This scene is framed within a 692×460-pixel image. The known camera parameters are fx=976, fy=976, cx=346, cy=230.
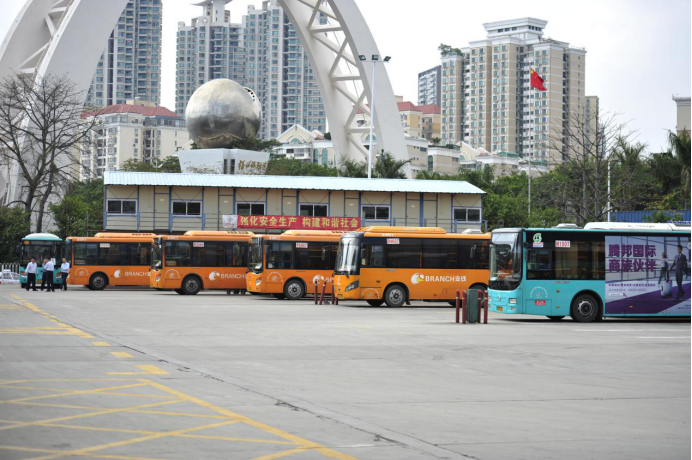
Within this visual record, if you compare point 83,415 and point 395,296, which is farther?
point 395,296

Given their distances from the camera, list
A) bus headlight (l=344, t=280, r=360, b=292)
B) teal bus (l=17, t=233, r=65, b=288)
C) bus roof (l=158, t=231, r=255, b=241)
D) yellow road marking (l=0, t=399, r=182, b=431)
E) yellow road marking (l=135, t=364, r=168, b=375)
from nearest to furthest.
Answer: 1. yellow road marking (l=0, t=399, r=182, b=431)
2. yellow road marking (l=135, t=364, r=168, b=375)
3. bus headlight (l=344, t=280, r=360, b=292)
4. bus roof (l=158, t=231, r=255, b=241)
5. teal bus (l=17, t=233, r=65, b=288)

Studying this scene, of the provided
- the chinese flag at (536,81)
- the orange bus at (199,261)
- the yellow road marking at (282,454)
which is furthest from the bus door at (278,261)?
the chinese flag at (536,81)

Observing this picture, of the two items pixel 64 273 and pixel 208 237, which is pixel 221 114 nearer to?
pixel 64 273

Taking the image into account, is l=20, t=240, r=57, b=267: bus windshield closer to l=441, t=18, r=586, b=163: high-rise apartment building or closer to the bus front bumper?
the bus front bumper

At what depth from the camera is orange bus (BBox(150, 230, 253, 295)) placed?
4072 cm

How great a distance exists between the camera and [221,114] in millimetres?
64312

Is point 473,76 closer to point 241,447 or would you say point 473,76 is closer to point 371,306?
point 371,306

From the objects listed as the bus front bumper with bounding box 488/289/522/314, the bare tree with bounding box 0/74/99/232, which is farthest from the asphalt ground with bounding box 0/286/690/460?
the bare tree with bounding box 0/74/99/232

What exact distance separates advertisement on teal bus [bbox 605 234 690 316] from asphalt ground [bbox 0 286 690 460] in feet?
12.6

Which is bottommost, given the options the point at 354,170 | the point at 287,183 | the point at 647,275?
the point at 647,275

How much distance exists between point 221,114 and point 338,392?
54659mm

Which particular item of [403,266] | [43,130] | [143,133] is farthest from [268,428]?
[143,133]

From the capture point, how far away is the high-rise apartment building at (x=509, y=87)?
573 ft

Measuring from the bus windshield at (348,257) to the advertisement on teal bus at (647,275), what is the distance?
9000 millimetres
